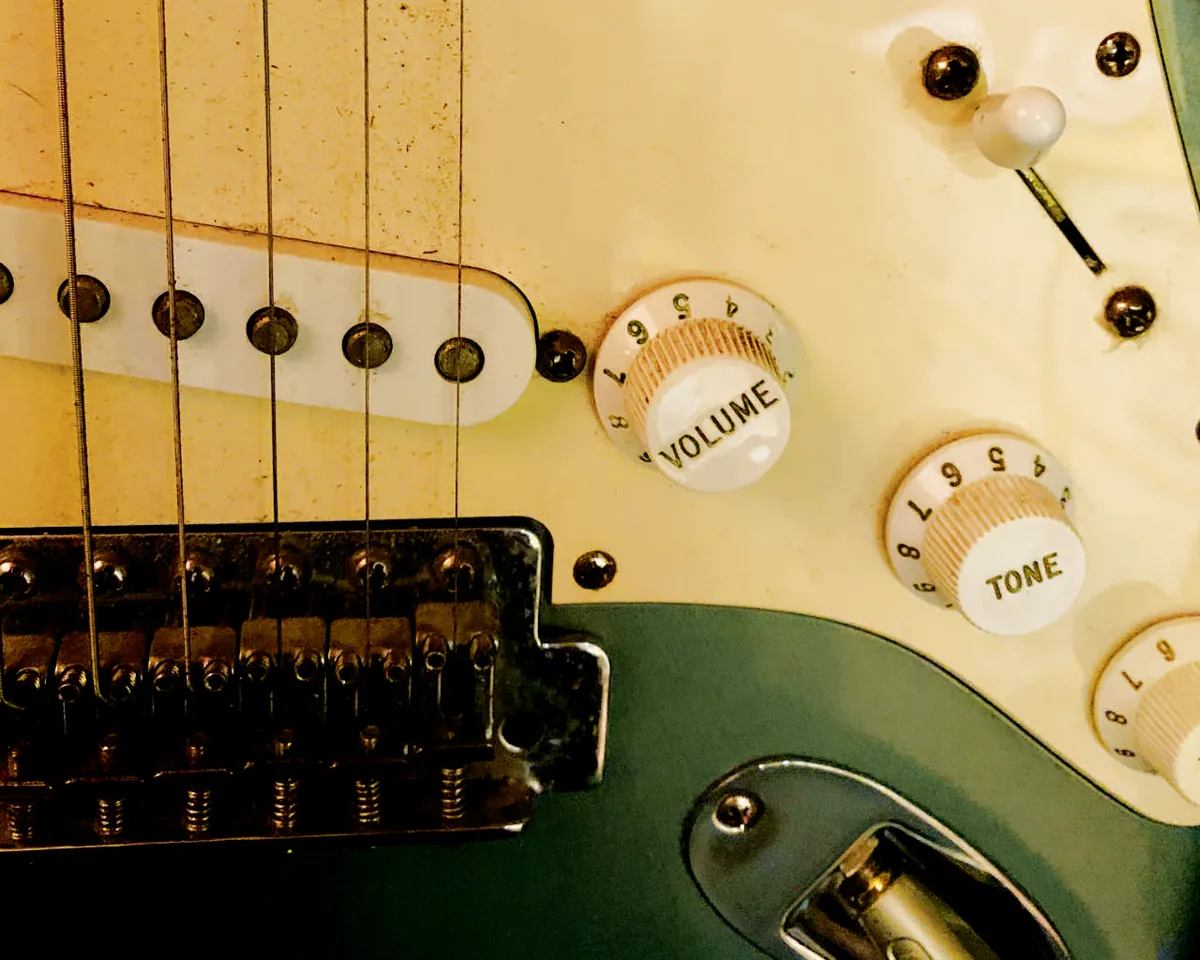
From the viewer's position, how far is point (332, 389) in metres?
0.40

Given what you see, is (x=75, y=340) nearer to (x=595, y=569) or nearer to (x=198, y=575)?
(x=198, y=575)

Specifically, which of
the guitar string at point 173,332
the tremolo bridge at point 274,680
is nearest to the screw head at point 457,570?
the tremolo bridge at point 274,680

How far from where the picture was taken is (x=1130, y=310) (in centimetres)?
43

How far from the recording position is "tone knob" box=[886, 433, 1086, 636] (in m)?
0.40

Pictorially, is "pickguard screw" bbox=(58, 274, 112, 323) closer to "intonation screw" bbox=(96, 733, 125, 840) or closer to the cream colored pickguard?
the cream colored pickguard

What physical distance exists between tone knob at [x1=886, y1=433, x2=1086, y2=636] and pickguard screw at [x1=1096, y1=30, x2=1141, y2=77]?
16 cm

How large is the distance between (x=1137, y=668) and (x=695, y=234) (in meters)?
0.30

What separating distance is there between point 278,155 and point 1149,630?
1.47 feet

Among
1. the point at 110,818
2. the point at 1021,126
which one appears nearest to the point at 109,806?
the point at 110,818

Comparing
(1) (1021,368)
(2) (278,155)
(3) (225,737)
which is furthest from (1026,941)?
(2) (278,155)

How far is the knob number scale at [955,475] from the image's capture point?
1.44ft

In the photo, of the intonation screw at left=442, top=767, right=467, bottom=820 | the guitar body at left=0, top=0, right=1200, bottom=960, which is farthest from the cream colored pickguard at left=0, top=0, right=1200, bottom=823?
the intonation screw at left=442, top=767, right=467, bottom=820

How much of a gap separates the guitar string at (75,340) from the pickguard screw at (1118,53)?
1.29 feet

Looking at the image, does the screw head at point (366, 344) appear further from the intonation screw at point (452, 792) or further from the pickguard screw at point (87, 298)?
the intonation screw at point (452, 792)
